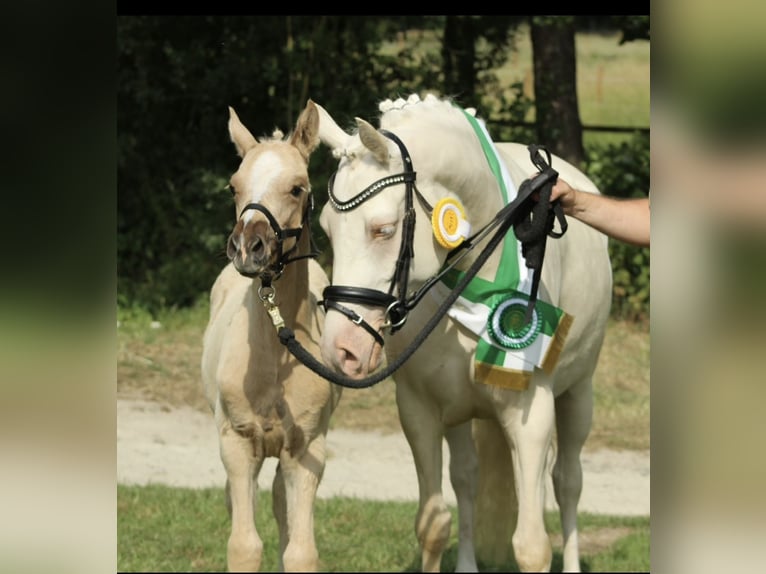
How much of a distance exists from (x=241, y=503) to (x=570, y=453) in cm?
221

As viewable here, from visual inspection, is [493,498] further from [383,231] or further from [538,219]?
[383,231]

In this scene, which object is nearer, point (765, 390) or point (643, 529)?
point (765, 390)

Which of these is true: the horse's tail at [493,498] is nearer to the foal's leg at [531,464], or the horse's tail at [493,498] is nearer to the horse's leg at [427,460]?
the horse's leg at [427,460]

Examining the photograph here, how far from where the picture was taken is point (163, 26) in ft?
43.2

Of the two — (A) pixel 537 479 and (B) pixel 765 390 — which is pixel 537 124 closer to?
(A) pixel 537 479

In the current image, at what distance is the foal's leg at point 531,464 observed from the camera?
4.76 m

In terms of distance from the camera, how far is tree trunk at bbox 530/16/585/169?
12.9 meters

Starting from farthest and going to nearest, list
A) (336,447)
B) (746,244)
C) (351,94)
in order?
(351,94) < (336,447) < (746,244)

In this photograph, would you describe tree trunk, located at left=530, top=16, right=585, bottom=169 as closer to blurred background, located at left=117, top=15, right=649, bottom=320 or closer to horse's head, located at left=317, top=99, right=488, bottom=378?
blurred background, located at left=117, top=15, right=649, bottom=320

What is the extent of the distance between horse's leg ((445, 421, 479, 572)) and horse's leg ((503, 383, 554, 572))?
41.3 inches

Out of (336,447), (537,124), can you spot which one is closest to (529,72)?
(537,124)

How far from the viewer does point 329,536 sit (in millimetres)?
7176

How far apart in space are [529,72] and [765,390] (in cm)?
1606

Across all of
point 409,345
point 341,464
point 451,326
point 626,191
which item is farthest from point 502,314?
point 626,191
